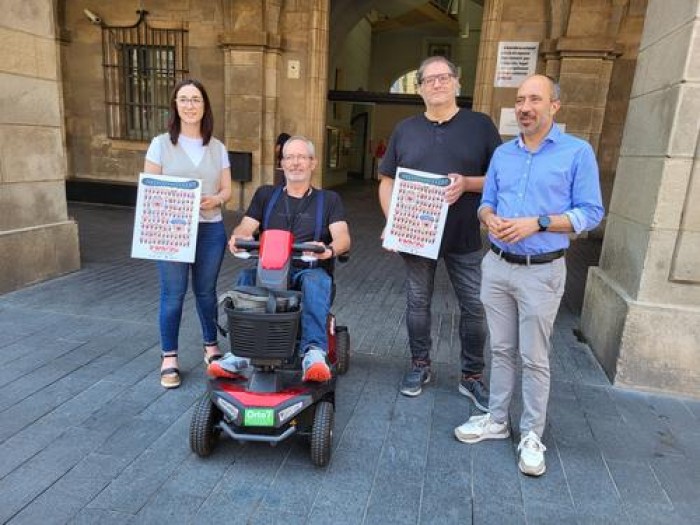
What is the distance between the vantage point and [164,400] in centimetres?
317

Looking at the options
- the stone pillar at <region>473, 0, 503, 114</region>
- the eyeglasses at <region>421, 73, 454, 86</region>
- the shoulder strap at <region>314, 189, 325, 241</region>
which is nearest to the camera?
the eyeglasses at <region>421, 73, 454, 86</region>

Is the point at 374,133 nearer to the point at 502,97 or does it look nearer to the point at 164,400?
the point at 502,97

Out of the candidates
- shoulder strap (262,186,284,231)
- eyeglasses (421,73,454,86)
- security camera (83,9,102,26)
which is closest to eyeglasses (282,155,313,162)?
shoulder strap (262,186,284,231)

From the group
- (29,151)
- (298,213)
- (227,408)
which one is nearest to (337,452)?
(227,408)

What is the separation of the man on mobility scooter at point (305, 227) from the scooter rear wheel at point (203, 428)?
0.22 metres

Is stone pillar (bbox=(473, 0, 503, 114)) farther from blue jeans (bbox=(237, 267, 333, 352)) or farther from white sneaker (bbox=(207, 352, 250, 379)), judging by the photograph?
white sneaker (bbox=(207, 352, 250, 379))

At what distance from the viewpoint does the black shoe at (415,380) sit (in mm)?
3361

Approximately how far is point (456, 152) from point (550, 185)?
700 millimetres

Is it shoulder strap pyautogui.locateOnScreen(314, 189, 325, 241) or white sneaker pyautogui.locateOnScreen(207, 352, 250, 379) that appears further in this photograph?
shoulder strap pyautogui.locateOnScreen(314, 189, 325, 241)

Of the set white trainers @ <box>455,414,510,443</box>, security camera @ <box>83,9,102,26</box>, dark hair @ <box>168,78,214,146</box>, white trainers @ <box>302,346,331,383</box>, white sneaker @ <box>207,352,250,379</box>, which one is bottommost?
white trainers @ <box>455,414,510,443</box>

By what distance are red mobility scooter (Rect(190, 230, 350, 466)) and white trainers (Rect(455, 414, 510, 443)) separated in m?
0.76

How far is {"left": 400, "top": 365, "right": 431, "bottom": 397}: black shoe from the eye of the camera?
11.0 ft

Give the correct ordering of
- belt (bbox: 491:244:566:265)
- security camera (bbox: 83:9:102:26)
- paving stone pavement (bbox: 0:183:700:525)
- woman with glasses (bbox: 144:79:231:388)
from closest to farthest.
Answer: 1. paving stone pavement (bbox: 0:183:700:525)
2. belt (bbox: 491:244:566:265)
3. woman with glasses (bbox: 144:79:231:388)
4. security camera (bbox: 83:9:102:26)

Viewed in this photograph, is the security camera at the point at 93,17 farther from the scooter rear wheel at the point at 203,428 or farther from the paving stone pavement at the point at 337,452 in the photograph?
the scooter rear wheel at the point at 203,428
